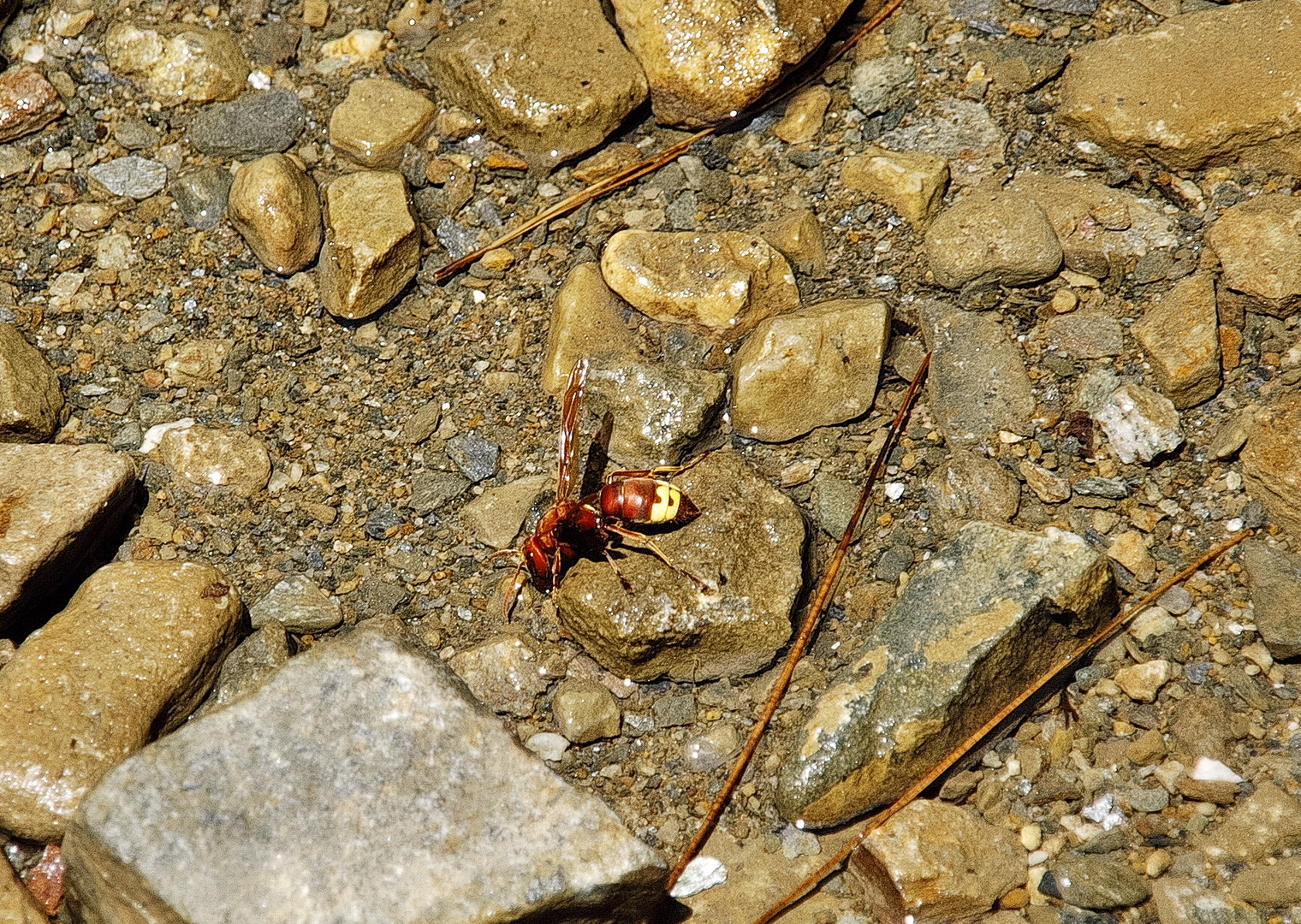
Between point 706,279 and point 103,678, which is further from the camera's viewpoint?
point 706,279

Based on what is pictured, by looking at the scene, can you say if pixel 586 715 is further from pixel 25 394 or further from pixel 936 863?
pixel 25 394

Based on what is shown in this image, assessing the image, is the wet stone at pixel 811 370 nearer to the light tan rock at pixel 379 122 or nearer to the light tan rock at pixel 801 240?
the light tan rock at pixel 801 240

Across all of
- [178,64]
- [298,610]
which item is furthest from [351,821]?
[178,64]

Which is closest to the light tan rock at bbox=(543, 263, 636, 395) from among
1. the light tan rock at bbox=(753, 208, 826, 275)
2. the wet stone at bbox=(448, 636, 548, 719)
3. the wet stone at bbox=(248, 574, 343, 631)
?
the light tan rock at bbox=(753, 208, 826, 275)

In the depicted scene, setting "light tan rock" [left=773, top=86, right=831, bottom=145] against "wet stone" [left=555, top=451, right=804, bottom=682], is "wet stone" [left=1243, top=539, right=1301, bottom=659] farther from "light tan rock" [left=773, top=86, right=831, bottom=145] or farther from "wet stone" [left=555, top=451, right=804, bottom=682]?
"light tan rock" [left=773, top=86, right=831, bottom=145]

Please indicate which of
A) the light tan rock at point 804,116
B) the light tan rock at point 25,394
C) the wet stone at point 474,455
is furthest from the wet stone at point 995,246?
the light tan rock at point 25,394

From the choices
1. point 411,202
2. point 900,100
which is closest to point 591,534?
point 411,202

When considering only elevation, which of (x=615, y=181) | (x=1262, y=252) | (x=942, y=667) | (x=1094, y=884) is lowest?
(x=1094, y=884)
